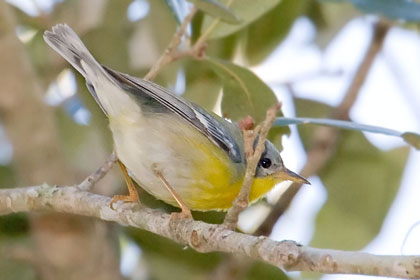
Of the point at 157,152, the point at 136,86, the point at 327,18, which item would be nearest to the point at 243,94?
the point at 157,152

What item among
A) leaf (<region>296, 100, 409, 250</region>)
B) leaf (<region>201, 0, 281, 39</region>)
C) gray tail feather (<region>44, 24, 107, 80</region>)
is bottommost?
leaf (<region>296, 100, 409, 250</region>)

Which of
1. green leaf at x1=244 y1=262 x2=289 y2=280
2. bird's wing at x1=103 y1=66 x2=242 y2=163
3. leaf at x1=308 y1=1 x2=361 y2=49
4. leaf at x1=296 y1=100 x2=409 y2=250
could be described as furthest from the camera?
leaf at x1=308 y1=1 x2=361 y2=49

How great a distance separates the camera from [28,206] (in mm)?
2746

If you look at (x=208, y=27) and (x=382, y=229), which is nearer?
(x=208, y=27)

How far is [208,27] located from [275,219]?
37.6 inches

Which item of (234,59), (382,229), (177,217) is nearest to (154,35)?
(234,59)

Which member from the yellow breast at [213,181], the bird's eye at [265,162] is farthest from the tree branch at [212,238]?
the bird's eye at [265,162]

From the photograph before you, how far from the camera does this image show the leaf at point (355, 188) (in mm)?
4008

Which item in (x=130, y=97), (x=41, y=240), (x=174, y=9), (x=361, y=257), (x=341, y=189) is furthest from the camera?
(x=341, y=189)

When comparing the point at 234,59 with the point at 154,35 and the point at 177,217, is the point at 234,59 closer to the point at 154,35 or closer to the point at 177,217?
the point at 154,35

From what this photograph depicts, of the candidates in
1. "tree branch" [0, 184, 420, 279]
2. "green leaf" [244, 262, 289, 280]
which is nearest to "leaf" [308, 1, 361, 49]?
"green leaf" [244, 262, 289, 280]

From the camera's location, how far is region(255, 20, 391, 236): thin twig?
3.82 meters

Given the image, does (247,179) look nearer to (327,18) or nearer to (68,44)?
(68,44)

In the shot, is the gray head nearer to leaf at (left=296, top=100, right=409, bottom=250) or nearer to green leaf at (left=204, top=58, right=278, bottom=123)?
green leaf at (left=204, top=58, right=278, bottom=123)
